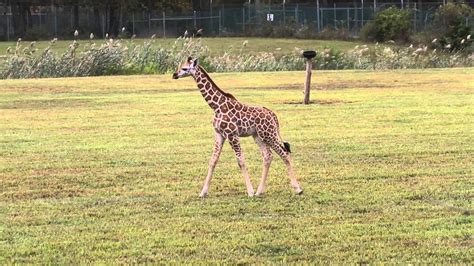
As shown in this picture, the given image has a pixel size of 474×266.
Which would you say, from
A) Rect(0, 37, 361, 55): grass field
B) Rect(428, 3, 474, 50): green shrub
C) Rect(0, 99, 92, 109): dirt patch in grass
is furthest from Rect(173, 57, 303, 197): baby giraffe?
Rect(428, 3, 474, 50): green shrub

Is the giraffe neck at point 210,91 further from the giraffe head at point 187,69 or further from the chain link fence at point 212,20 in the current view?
the chain link fence at point 212,20

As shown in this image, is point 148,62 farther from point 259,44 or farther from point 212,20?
point 212,20

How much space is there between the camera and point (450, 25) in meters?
49.4

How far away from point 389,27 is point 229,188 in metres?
43.2

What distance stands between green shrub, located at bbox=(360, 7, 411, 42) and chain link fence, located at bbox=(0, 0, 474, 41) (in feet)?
6.34

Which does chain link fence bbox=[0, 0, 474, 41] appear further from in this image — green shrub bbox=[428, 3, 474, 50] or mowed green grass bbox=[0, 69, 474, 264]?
mowed green grass bbox=[0, 69, 474, 264]

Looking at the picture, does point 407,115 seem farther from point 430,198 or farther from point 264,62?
point 264,62

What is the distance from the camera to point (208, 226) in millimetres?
7746

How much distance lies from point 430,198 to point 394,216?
0.90 m

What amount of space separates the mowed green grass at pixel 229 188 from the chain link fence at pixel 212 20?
1491 inches

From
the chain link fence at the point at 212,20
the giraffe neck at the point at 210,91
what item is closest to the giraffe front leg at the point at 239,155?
the giraffe neck at the point at 210,91

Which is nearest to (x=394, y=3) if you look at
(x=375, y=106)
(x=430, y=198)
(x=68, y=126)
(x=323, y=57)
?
(x=323, y=57)

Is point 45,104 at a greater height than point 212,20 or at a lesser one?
lesser

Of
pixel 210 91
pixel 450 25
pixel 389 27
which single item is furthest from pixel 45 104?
pixel 389 27
